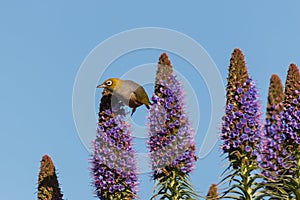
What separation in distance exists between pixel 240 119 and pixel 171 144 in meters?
1.76

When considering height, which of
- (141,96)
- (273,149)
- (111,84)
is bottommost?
(273,149)

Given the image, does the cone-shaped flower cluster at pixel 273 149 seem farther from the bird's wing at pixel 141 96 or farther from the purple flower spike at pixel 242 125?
the bird's wing at pixel 141 96

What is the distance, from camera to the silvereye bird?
14648mm

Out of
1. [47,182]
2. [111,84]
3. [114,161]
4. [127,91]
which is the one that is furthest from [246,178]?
[47,182]

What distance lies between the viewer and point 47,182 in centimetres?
1658

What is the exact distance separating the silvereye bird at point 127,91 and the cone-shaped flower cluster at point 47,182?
10.0ft

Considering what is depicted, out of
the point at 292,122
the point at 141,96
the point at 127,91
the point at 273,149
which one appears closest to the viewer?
the point at 127,91

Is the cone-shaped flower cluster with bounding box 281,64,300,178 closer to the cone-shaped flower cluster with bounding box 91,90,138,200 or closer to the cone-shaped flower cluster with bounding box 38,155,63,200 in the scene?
the cone-shaped flower cluster with bounding box 91,90,138,200

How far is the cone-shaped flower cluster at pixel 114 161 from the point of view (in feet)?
48.1

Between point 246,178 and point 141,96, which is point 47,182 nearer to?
point 141,96

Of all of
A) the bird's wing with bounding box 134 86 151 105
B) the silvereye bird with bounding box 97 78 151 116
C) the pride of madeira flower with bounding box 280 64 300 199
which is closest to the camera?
the silvereye bird with bounding box 97 78 151 116

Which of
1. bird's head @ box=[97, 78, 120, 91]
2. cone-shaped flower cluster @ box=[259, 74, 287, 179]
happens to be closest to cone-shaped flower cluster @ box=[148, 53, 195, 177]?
bird's head @ box=[97, 78, 120, 91]

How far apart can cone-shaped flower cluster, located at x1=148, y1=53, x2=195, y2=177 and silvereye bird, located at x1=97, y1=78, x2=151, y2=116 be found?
1.30 feet

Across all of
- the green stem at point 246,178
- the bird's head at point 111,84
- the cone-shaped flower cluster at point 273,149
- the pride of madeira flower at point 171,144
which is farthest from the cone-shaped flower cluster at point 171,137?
the cone-shaped flower cluster at point 273,149
